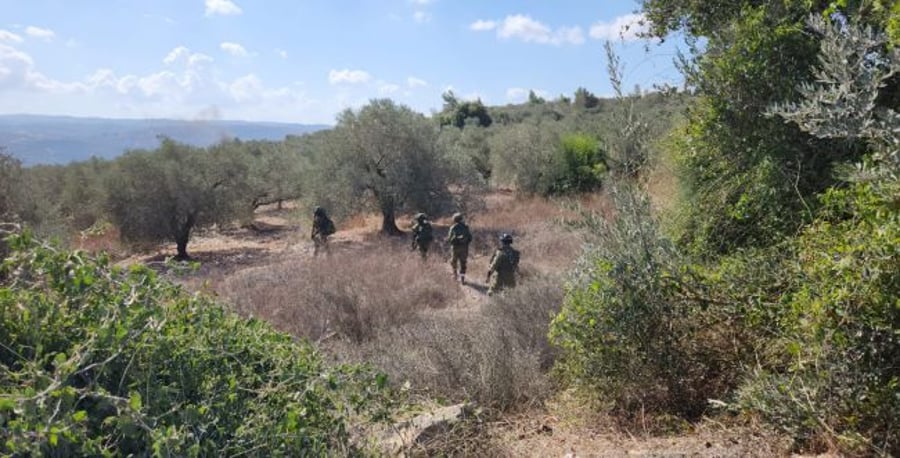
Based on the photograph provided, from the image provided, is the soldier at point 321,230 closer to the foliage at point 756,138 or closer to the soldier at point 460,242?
the soldier at point 460,242

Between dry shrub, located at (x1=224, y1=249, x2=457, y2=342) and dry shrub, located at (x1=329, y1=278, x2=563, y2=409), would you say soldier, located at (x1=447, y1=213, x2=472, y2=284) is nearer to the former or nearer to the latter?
dry shrub, located at (x1=224, y1=249, x2=457, y2=342)

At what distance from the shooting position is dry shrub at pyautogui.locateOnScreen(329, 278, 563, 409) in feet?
14.0

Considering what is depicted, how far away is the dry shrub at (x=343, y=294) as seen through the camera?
7613 millimetres

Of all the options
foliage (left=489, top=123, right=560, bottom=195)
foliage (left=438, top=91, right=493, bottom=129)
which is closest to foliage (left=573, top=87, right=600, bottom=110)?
foliage (left=438, top=91, right=493, bottom=129)

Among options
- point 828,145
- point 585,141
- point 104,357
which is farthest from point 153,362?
point 585,141

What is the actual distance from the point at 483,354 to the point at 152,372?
2678mm

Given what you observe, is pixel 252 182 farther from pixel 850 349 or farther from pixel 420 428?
pixel 850 349

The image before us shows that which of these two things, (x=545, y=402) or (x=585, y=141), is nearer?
(x=545, y=402)

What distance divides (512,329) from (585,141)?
59.8 feet

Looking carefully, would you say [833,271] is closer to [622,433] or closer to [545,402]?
[622,433]

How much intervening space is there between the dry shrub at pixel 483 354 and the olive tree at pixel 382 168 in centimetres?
1066

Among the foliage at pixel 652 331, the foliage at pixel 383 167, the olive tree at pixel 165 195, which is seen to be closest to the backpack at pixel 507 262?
the foliage at pixel 652 331

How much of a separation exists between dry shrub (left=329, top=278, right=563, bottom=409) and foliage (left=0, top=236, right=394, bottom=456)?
877 millimetres

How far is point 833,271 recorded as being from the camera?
2.84 metres
